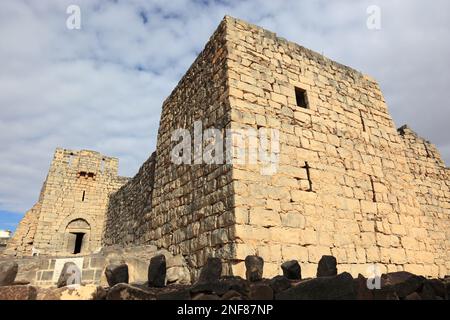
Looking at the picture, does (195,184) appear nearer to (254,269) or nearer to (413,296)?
(254,269)

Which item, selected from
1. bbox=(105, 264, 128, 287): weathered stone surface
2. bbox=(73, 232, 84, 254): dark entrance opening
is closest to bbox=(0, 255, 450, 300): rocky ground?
bbox=(105, 264, 128, 287): weathered stone surface

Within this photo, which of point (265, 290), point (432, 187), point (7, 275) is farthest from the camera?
point (432, 187)

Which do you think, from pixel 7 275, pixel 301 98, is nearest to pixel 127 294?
pixel 7 275

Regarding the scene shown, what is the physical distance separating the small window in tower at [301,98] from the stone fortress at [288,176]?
0.02m

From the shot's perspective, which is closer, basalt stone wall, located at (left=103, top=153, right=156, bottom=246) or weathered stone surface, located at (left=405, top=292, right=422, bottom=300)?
weathered stone surface, located at (left=405, top=292, right=422, bottom=300)

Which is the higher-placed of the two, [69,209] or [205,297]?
[69,209]

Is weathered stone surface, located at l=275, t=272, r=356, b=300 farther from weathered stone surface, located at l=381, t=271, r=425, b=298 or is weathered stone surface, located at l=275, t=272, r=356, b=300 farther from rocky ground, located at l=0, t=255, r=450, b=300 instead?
weathered stone surface, located at l=381, t=271, r=425, b=298

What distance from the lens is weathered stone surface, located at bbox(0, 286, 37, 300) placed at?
2465 millimetres

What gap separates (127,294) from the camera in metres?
2.54

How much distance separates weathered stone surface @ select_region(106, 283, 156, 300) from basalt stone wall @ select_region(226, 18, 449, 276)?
5.11ft

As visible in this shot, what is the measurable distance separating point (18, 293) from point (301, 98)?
16.9 ft

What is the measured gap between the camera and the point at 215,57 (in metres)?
5.72

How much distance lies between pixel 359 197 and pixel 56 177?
48.1ft
